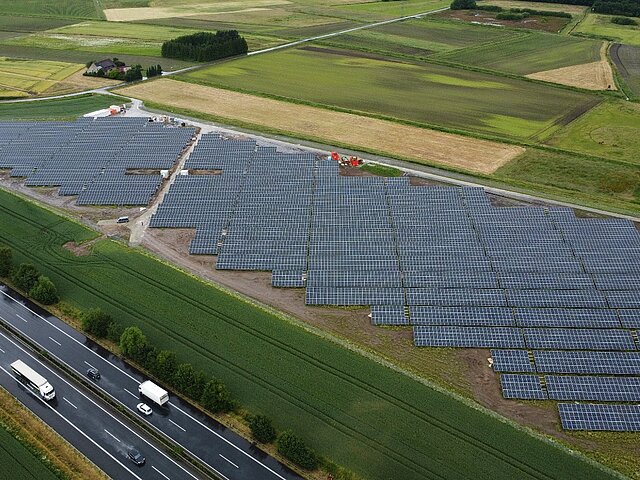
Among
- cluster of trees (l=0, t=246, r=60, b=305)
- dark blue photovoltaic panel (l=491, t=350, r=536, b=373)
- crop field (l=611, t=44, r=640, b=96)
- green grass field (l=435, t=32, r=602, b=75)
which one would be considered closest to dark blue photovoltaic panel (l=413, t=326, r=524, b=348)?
dark blue photovoltaic panel (l=491, t=350, r=536, b=373)

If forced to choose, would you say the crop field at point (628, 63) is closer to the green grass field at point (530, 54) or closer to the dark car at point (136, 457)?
the green grass field at point (530, 54)

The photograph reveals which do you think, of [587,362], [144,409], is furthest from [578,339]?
[144,409]

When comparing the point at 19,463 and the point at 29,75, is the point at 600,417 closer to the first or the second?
the point at 19,463

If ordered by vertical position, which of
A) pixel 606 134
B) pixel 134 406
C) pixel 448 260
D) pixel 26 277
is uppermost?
pixel 606 134

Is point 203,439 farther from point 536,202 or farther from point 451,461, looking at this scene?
point 536,202

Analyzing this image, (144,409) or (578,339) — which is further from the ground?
(578,339)
